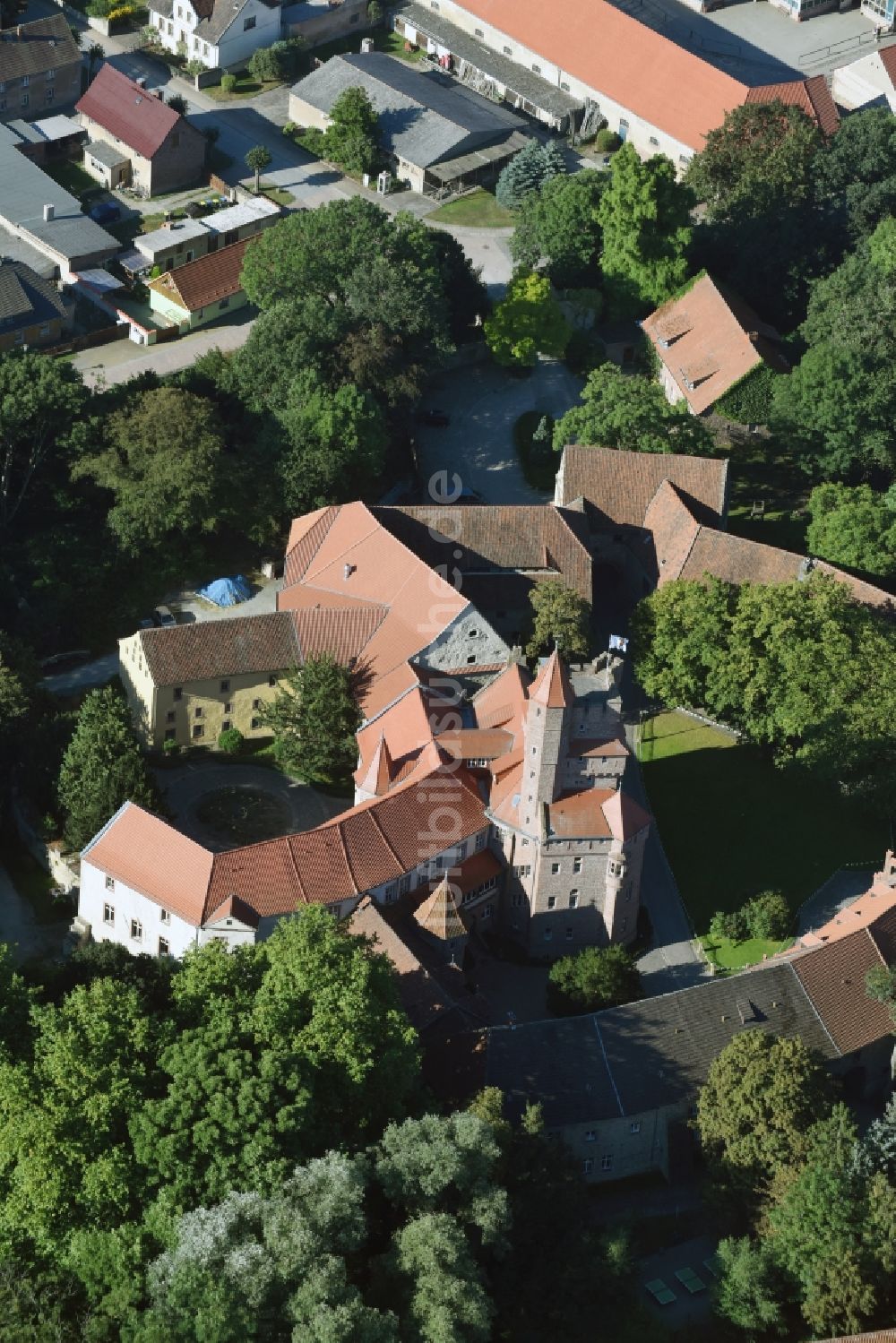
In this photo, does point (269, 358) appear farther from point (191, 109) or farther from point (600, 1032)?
point (600, 1032)

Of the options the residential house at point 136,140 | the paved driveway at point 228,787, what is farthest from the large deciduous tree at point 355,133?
the paved driveway at point 228,787

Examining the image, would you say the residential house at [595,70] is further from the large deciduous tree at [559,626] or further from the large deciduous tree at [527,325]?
the large deciduous tree at [559,626]

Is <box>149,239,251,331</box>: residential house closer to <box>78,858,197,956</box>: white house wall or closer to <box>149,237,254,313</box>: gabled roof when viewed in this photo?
<box>149,237,254,313</box>: gabled roof

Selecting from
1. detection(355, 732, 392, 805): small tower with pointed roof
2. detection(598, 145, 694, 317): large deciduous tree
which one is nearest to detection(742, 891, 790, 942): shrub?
detection(355, 732, 392, 805): small tower with pointed roof

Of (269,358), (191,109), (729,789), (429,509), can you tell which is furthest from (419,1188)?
(191,109)

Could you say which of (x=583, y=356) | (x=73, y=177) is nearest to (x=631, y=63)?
(x=583, y=356)

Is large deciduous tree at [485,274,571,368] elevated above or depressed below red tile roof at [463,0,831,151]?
below
